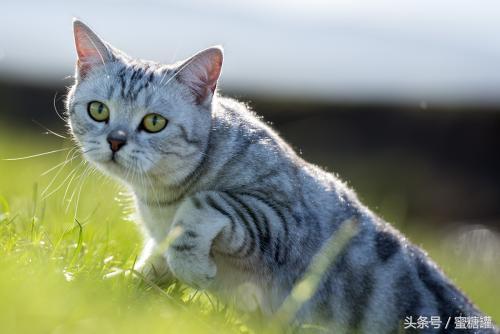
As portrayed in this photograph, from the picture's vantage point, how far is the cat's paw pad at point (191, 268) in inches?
99.5

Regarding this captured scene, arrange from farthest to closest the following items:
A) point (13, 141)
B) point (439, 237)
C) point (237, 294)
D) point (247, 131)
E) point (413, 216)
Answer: point (413, 216), point (439, 237), point (13, 141), point (247, 131), point (237, 294)

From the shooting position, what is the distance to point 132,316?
223 centimetres

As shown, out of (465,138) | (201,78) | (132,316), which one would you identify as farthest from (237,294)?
(465,138)

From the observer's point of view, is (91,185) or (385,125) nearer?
(91,185)

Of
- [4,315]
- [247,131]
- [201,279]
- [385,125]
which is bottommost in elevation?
[4,315]

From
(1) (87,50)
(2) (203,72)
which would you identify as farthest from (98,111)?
(2) (203,72)

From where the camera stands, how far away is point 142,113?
2.78 meters

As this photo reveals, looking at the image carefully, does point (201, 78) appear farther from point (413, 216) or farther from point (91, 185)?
point (413, 216)

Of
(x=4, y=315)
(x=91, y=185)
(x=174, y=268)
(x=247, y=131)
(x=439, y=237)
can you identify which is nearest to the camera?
(x=4, y=315)

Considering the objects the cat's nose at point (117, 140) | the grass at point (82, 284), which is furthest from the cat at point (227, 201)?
the grass at point (82, 284)

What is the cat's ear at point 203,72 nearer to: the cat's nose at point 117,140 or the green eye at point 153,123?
the green eye at point 153,123

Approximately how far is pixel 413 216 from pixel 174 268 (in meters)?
5.14

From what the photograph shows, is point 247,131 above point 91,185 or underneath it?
above

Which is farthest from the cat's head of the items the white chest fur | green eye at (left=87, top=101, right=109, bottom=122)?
the white chest fur
